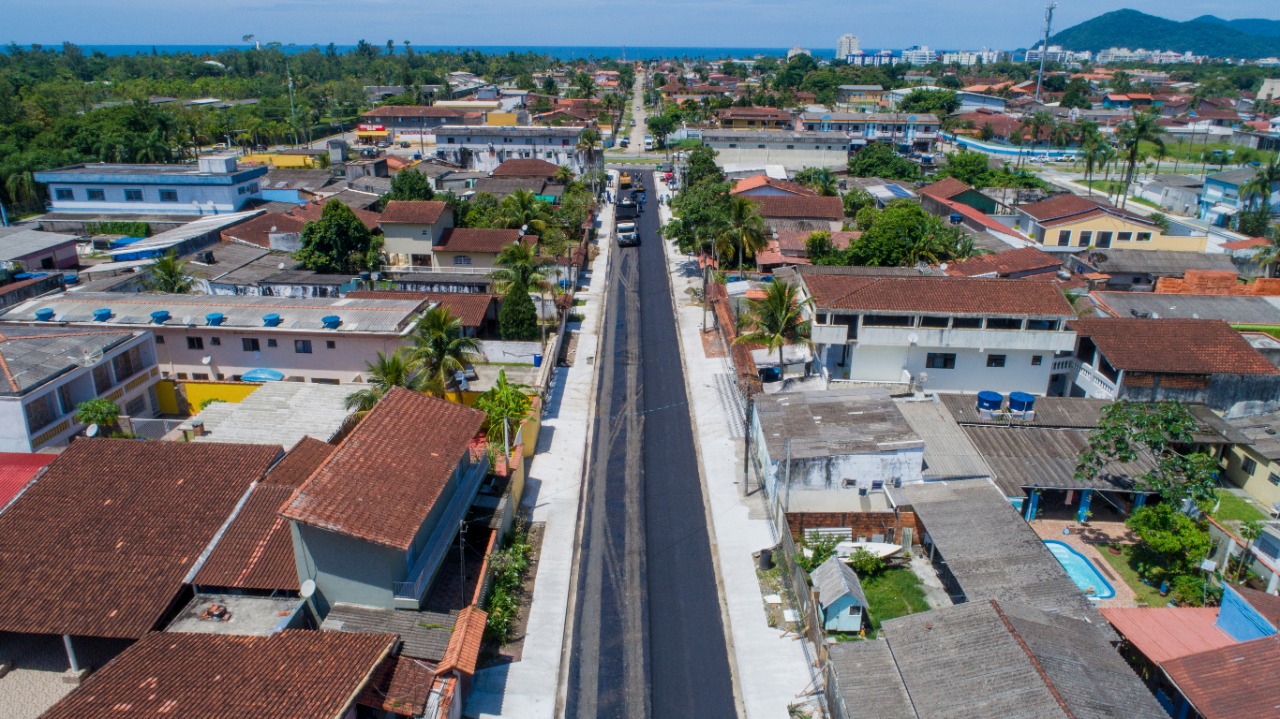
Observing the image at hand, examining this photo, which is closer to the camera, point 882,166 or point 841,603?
point 841,603

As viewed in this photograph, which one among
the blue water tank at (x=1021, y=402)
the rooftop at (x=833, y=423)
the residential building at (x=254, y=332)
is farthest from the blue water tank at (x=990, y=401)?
the residential building at (x=254, y=332)

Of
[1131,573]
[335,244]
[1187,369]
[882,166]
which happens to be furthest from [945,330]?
[882,166]

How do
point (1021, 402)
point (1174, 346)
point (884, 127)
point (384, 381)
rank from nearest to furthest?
point (384, 381)
point (1021, 402)
point (1174, 346)
point (884, 127)

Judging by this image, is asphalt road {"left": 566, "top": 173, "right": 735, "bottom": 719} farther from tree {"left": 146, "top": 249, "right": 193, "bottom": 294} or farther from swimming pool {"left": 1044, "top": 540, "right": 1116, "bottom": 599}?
tree {"left": 146, "top": 249, "right": 193, "bottom": 294}

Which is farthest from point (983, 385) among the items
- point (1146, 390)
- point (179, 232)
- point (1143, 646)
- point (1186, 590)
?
point (179, 232)

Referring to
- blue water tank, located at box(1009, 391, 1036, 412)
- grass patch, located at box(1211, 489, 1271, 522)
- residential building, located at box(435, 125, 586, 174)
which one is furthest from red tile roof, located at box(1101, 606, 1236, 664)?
residential building, located at box(435, 125, 586, 174)

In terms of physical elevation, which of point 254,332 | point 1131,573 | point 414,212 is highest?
point 414,212

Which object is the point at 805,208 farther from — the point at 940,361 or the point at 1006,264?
the point at 940,361
